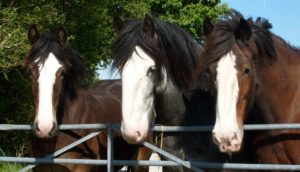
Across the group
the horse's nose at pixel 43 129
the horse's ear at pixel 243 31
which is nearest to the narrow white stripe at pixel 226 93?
the horse's ear at pixel 243 31

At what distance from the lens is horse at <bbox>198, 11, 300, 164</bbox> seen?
4.20 metres

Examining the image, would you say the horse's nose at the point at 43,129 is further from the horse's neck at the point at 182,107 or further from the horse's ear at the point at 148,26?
the horse's ear at the point at 148,26

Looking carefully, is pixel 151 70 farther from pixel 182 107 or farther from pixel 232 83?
pixel 232 83

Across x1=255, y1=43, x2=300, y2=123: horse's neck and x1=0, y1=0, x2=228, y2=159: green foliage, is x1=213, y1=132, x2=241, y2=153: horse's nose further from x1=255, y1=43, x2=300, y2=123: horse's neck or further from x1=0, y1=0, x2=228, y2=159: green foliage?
x1=0, y1=0, x2=228, y2=159: green foliage

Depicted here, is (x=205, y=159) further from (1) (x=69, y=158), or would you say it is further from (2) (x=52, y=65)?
(2) (x=52, y=65)

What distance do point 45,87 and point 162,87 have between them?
3.97 ft

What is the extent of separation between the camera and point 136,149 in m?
6.57

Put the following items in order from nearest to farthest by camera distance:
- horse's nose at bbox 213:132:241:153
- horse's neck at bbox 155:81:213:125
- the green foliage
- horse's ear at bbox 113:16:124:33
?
horse's nose at bbox 213:132:241:153
horse's neck at bbox 155:81:213:125
horse's ear at bbox 113:16:124:33
the green foliage

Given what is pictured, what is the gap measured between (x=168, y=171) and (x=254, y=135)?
3.96ft

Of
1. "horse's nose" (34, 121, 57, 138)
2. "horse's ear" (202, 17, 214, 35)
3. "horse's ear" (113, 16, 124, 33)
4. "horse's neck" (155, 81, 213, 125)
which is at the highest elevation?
"horse's ear" (202, 17, 214, 35)

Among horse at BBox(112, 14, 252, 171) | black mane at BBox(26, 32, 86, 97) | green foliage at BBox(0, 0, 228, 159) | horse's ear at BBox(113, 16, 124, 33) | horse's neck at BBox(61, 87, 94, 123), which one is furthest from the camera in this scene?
green foliage at BBox(0, 0, 228, 159)

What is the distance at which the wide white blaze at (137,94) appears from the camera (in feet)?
15.4

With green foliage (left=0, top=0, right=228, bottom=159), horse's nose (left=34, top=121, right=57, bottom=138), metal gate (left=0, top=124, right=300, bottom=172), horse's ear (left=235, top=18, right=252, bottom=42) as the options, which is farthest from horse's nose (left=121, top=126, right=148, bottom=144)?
green foliage (left=0, top=0, right=228, bottom=159)

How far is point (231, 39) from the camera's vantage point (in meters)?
4.43
